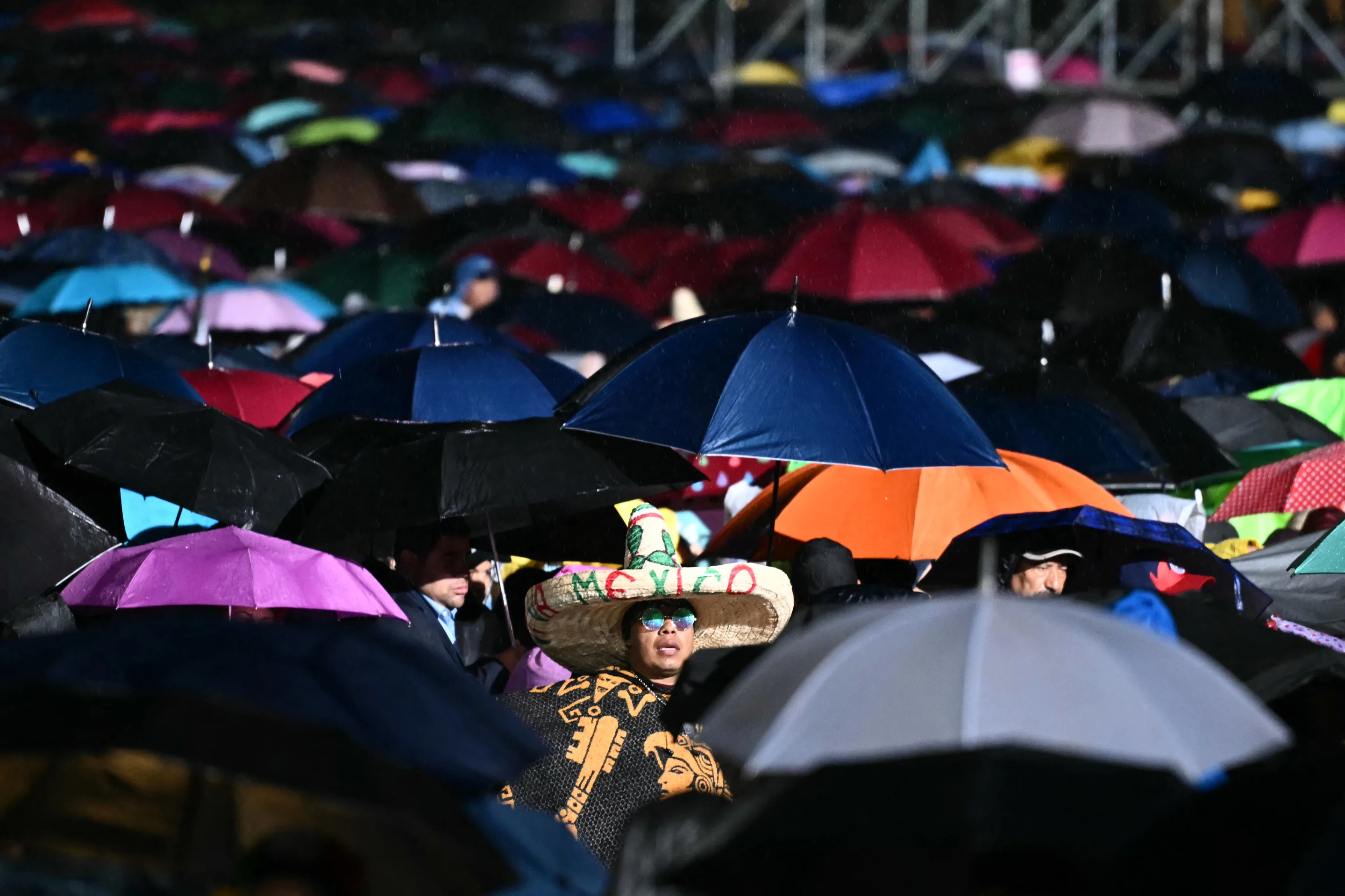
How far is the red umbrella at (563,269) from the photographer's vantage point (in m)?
12.5

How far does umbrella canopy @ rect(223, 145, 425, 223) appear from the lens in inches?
552

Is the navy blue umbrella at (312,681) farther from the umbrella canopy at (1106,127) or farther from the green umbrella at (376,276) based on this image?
the umbrella canopy at (1106,127)

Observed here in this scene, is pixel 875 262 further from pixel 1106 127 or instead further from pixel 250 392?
pixel 1106 127

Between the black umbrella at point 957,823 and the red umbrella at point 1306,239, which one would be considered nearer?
the black umbrella at point 957,823

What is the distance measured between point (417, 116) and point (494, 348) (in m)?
12.3

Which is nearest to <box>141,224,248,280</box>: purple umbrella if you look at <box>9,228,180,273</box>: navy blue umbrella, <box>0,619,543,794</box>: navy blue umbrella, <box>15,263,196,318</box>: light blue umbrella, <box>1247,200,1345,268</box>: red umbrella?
<box>9,228,180,273</box>: navy blue umbrella

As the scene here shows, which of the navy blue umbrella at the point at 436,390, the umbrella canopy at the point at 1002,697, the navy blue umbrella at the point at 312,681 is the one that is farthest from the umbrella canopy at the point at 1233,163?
the navy blue umbrella at the point at 312,681

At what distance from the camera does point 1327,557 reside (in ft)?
18.7

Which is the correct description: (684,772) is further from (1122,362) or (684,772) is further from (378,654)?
(1122,362)

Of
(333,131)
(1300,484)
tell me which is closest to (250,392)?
(1300,484)

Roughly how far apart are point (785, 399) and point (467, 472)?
101 centimetres

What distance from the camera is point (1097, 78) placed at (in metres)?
24.3

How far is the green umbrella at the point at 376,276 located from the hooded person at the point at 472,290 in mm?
937

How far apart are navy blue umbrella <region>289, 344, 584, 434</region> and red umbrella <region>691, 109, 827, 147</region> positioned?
12741 mm
